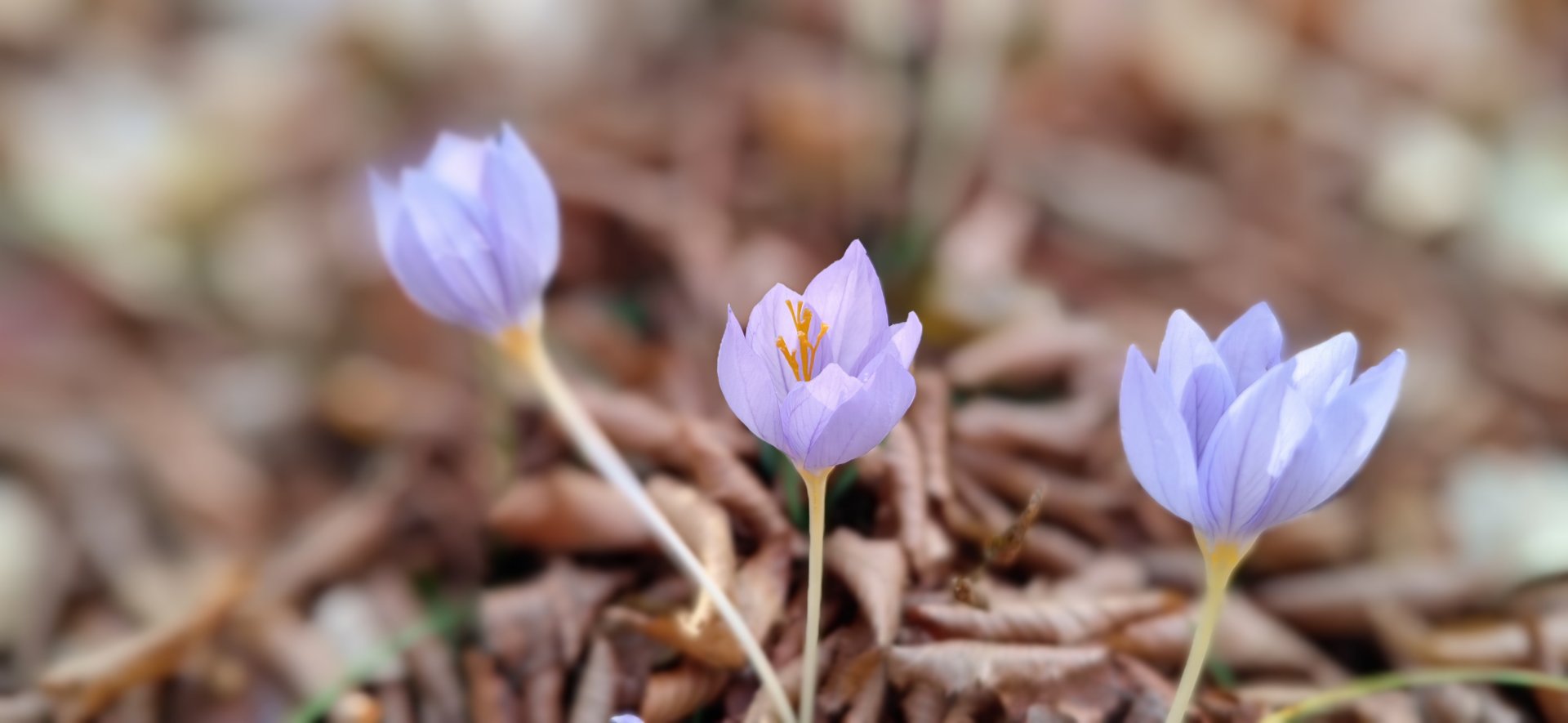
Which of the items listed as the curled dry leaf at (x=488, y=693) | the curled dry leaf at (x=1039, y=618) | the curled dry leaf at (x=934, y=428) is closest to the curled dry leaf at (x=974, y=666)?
the curled dry leaf at (x=1039, y=618)

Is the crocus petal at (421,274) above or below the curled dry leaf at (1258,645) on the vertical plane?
above

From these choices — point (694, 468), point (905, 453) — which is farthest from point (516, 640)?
point (905, 453)

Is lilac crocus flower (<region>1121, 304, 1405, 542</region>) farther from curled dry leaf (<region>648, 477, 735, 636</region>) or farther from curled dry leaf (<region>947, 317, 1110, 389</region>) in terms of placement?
curled dry leaf (<region>947, 317, 1110, 389</region>)

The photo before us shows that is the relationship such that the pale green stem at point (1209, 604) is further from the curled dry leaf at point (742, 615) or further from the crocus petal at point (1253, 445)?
the curled dry leaf at point (742, 615)

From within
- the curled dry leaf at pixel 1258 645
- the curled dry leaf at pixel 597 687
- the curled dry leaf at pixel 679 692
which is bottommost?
the curled dry leaf at pixel 597 687

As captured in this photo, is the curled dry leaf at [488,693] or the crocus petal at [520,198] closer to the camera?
the crocus petal at [520,198]

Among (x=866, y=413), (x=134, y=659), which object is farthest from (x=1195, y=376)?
(x=134, y=659)

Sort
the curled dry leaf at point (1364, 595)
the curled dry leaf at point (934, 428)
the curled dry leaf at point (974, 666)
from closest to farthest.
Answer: the curled dry leaf at point (974, 666) < the curled dry leaf at point (934, 428) < the curled dry leaf at point (1364, 595)
